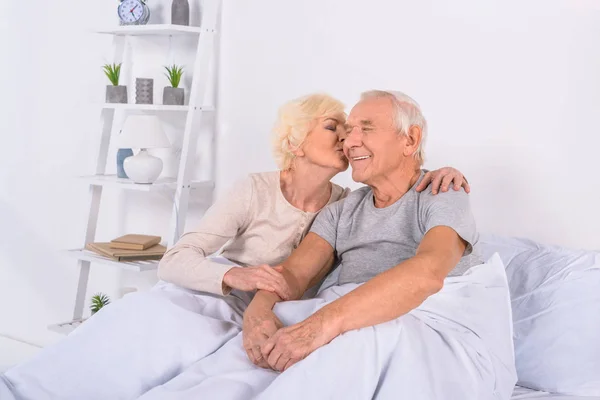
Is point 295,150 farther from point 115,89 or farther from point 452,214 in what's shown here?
point 115,89

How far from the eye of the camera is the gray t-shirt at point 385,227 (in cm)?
206

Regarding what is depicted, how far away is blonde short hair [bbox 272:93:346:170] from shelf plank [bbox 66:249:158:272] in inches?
43.3

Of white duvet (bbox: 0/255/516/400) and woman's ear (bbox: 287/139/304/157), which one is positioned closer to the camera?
white duvet (bbox: 0/255/516/400)

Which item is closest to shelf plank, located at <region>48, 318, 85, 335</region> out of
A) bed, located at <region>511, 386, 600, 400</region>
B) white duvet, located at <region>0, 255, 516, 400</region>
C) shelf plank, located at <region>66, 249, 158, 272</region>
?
shelf plank, located at <region>66, 249, 158, 272</region>

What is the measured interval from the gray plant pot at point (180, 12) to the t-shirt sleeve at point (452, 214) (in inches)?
64.5

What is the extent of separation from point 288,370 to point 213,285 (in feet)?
1.92

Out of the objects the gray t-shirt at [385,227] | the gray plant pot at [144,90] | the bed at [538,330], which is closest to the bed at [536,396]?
the bed at [538,330]

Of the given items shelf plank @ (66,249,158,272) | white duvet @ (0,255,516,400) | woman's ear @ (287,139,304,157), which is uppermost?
woman's ear @ (287,139,304,157)

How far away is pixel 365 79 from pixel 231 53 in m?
0.69

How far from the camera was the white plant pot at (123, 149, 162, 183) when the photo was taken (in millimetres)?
3336

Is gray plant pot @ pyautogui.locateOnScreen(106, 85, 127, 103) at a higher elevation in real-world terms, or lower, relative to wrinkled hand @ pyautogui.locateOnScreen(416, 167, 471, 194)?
higher

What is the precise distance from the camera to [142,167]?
3338mm

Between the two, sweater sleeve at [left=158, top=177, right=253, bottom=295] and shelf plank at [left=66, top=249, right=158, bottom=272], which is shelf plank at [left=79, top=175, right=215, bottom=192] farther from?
sweater sleeve at [left=158, top=177, right=253, bottom=295]

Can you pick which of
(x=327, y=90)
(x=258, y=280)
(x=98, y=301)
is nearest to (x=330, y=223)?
(x=258, y=280)
